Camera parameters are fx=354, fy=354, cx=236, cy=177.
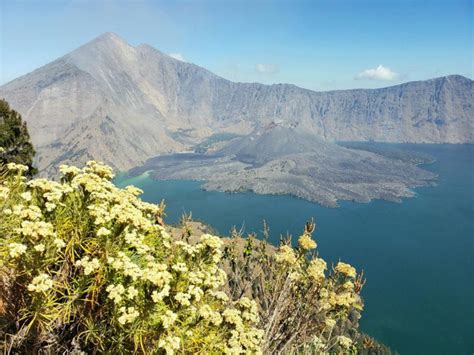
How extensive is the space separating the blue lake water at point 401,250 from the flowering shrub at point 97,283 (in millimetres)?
84616

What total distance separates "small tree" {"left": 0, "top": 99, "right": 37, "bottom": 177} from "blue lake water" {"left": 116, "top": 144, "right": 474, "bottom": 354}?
209ft

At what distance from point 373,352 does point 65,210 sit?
79.8m

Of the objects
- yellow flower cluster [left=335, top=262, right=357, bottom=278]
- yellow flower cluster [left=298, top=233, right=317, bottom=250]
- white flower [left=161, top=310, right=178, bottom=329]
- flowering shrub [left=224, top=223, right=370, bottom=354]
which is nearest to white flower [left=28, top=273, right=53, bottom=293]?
white flower [left=161, top=310, right=178, bottom=329]

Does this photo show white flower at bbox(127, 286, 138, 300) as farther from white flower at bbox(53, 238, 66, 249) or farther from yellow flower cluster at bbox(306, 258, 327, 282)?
yellow flower cluster at bbox(306, 258, 327, 282)

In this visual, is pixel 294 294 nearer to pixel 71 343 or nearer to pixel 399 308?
pixel 71 343

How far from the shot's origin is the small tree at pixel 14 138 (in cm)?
2317

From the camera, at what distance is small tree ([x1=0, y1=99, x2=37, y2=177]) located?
76.0ft

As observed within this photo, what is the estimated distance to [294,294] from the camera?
19.2 ft

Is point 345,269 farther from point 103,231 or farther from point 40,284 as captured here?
point 40,284

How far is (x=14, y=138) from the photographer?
24.4 m

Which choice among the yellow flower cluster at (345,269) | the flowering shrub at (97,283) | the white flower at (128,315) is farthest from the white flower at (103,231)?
the yellow flower cluster at (345,269)

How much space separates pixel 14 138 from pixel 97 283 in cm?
2552

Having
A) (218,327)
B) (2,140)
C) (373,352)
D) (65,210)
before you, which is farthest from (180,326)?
(373,352)

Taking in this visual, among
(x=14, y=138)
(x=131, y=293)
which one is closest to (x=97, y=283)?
(x=131, y=293)
